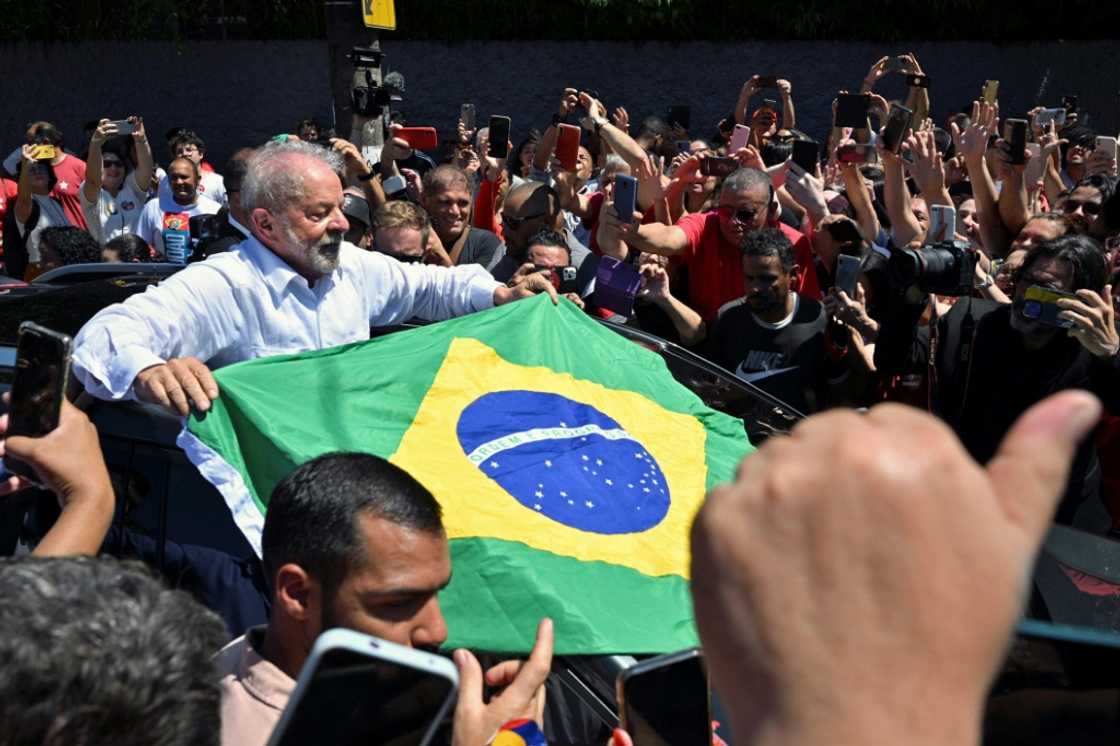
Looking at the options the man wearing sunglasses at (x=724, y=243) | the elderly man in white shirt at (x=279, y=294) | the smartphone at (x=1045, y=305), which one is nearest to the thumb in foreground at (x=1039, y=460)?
the elderly man in white shirt at (x=279, y=294)

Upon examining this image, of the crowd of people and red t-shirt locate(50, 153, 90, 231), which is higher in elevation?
the crowd of people

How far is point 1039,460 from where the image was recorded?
0.77m

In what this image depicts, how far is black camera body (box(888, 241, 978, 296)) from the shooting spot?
14.9 feet

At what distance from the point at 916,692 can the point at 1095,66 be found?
64.8ft

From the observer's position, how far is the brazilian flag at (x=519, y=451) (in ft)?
8.77

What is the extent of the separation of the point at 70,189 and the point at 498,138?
11.4 ft

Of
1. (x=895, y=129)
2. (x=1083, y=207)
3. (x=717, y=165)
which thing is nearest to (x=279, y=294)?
(x=895, y=129)

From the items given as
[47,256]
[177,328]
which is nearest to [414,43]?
[47,256]

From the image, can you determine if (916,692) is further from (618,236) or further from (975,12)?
(975,12)

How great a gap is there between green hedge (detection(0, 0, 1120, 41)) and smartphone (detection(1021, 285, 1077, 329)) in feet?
44.9

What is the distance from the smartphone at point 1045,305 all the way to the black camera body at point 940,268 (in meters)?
0.47

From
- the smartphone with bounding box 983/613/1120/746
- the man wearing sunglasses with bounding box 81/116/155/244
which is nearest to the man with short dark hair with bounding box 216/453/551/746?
the smartphone with bounding box 983/613/1120/746

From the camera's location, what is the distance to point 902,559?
72 cm

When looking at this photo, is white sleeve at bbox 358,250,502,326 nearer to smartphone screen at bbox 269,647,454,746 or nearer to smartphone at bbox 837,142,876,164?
smartphone screen at bbox 269,647,454,746
